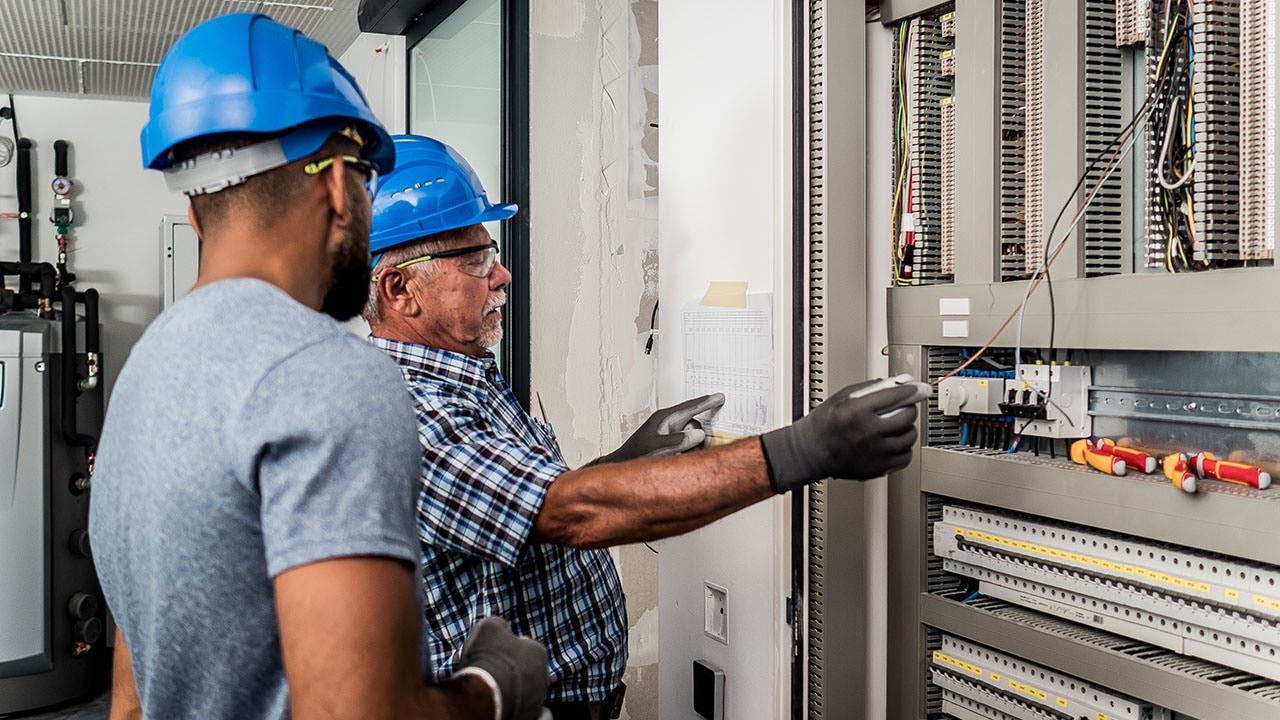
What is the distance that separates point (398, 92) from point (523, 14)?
109cm

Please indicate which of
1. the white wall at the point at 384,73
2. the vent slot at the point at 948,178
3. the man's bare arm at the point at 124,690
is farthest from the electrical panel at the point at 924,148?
the white wall at the point at 384,73

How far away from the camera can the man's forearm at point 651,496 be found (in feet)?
3.90

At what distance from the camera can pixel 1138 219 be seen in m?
1.30

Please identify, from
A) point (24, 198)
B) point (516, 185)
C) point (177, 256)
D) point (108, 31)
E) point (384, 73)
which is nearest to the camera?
point (516, 185)

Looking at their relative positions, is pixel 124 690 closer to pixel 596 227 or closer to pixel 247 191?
pixel 247 191

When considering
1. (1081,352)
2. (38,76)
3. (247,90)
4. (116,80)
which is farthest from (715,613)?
(38,76)

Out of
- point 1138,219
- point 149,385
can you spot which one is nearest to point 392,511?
point 149,385

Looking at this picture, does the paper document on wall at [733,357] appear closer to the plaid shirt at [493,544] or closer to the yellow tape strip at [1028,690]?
the plaid shirt at [493,544]

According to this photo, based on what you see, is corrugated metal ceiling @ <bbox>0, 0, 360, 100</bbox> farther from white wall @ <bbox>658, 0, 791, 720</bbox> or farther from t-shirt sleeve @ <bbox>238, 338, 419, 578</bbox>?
t-shirt sleeve @ <bbox>238, 338, 419, 578</bbox>

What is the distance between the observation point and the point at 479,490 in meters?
1.27

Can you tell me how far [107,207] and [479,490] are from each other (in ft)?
13.8

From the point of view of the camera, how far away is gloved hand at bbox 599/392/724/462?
5.38 feet

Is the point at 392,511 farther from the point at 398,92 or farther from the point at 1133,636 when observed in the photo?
the point at 398,92

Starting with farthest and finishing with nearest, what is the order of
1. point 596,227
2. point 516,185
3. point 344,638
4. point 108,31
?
point 108,31, point 596,227, point 516,185, point 344,638
